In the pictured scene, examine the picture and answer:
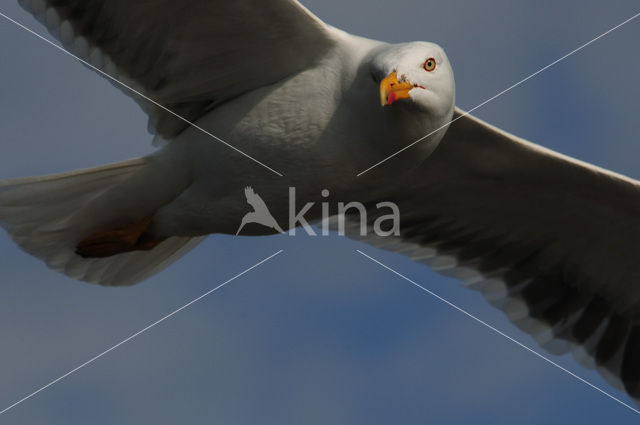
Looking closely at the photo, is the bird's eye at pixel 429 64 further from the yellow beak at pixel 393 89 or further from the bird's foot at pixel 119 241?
the bird's foot at pixel 119 241

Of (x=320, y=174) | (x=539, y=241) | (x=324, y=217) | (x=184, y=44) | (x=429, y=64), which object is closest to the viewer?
(x=429, y=64)

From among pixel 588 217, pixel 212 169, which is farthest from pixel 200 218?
pixel 588 217

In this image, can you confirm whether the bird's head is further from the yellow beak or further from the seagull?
the seagull

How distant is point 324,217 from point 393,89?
112 centimetres

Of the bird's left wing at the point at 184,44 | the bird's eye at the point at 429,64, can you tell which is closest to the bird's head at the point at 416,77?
the bird's eye at the point at 429,64

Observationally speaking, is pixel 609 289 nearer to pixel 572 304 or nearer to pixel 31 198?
pixel 572 304

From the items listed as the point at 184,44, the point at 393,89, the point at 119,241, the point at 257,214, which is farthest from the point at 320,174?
the point at 119,241

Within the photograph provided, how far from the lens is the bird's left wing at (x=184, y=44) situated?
459cm

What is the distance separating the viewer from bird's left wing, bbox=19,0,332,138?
15.1 feet

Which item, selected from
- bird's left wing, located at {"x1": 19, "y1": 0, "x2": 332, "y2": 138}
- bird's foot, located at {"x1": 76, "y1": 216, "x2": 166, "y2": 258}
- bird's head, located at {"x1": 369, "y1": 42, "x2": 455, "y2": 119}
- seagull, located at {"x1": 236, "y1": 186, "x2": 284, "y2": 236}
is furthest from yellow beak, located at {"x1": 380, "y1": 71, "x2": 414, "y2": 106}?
bird's foot, located at {"x1": 76, "y1": 216, "x2": 166, "y2": 258}

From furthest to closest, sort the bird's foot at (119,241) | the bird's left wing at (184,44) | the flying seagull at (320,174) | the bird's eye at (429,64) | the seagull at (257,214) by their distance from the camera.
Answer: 1. the bird's foot at (119,241)
2. the seagull at (257,214)
3. the bird's left wing at (184,44)
4. the flying seagull at (320,174)
5. the bird's eye at (429,64)

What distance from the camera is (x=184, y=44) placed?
4820mm

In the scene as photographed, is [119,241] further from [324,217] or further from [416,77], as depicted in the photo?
[416,77]

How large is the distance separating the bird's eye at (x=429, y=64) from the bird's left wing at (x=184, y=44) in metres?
0.50
